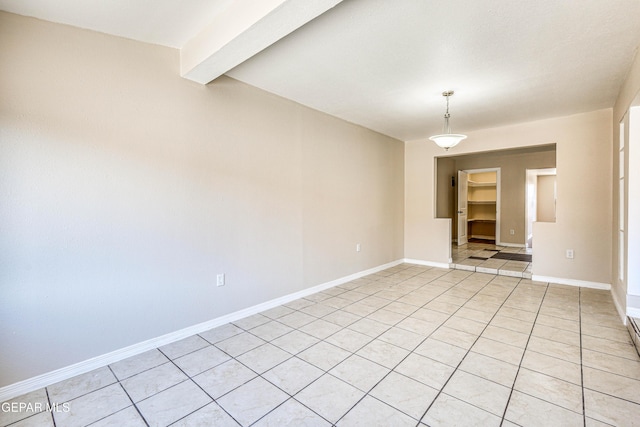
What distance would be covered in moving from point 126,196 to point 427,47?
2.78 meters

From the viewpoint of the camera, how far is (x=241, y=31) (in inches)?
76.0

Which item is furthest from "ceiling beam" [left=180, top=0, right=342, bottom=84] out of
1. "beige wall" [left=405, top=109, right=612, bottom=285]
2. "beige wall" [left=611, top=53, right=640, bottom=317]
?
"beige wall" [left=405, top=109, right=612, bottom=285]

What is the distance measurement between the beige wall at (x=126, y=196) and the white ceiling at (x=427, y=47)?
292 mm

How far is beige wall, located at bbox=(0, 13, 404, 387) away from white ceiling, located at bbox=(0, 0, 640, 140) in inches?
11.5

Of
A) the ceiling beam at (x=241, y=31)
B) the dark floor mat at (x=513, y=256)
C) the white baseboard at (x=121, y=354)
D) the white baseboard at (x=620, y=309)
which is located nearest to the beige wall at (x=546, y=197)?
the dark floor mat at (x=513, y=256)

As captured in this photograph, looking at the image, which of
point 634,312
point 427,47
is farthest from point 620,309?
point 427,47

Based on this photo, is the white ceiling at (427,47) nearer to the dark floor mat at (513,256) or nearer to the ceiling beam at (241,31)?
the ceiling beam at (241,31)

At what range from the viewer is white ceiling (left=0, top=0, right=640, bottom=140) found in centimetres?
194

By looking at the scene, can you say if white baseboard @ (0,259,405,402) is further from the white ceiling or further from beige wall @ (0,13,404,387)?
the white ceiling

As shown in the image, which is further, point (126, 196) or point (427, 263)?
point (427, 263)

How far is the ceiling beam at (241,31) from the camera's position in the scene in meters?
1.74

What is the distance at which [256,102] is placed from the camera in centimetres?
326

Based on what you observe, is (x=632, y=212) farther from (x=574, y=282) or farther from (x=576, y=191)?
(x=574, y=282)

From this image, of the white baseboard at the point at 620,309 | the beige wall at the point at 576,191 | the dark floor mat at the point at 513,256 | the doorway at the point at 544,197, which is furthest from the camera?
the doorway at the point at 544,197
